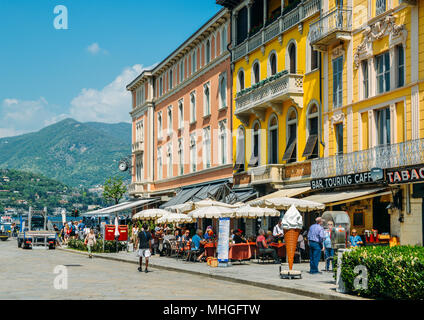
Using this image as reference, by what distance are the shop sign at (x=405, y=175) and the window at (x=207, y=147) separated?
22.5 m

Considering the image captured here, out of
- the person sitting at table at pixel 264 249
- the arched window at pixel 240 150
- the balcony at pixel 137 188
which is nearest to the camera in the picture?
the person sitting at table at pixel 264 249

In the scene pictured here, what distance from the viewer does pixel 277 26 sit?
34688 millimetres

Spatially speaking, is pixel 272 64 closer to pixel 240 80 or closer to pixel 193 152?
pixel 240 80

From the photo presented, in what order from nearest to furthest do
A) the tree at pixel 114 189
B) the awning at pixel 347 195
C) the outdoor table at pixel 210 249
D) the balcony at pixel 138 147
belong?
1. the awning at pixel 347 195
2. the outdoor table at pixel 210 249
3. the balcony at pixel 138 147
4. the tree at pixel 114 189

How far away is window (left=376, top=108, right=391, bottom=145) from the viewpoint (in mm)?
25609

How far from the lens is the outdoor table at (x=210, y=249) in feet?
92.6

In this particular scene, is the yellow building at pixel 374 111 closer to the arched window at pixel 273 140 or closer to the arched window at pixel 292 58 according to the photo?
the arched window at pixel 292 58

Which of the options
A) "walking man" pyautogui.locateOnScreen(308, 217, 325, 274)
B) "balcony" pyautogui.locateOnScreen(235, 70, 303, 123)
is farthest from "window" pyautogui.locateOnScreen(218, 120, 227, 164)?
"walking man" pyautogui.locateOnScreen(308, 217, 325, 274)

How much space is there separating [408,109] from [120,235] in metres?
19.4

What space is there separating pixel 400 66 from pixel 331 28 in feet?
14.8

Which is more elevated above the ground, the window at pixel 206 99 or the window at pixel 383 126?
the window at pixel 206 99

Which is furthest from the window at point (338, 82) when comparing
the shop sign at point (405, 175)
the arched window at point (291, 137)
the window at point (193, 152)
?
the window at point (193, 152)

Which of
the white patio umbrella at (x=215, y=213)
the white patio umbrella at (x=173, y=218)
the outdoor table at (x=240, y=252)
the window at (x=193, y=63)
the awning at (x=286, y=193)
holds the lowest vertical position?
the outdoor table at (x=240, y=252)
